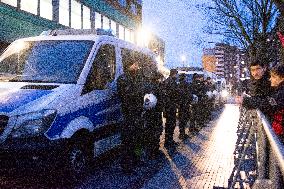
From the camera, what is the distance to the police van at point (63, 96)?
5.44 meters

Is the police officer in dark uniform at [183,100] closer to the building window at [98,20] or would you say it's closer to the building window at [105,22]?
the building window at [98,20]

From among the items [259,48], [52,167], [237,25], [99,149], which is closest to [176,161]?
[99,149]

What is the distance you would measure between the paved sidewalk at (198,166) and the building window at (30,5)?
1192cm

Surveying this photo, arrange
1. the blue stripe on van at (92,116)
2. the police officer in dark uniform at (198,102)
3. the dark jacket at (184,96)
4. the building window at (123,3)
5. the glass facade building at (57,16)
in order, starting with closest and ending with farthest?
1. the blue stripe on van at (92,116)
2. the dark jacket at (184,96)
3. the police officer in dark uniform at (198,102)
4. the glass facade building at (57,16)
5. the building window at (123,3)

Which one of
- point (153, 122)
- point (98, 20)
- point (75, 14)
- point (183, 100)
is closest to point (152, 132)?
point (153, 122)

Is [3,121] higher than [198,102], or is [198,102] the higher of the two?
→ [3,121]

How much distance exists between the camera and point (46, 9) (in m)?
21.8

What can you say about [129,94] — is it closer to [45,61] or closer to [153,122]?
[45,61]

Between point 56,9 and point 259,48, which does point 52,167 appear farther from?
point 259,48

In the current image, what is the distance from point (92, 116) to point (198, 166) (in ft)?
8.55

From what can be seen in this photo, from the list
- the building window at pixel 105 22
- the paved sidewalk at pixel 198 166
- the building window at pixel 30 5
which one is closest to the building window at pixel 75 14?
the building window at pixel 30 5

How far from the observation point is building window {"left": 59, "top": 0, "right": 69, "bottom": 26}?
23453mm

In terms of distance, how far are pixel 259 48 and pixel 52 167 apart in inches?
947

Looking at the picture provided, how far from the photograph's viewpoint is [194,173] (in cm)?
725
